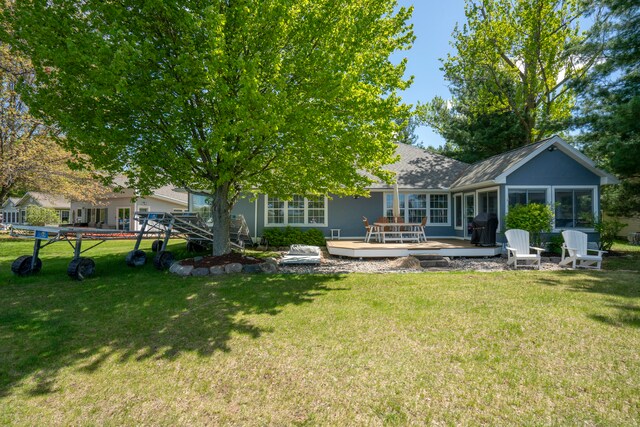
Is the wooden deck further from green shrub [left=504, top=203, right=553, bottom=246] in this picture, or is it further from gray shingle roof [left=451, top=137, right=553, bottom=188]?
gray shingle roof [left=451, top=137, right=553, bottom=188]

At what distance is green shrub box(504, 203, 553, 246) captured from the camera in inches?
461

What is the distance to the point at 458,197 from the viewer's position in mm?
16094

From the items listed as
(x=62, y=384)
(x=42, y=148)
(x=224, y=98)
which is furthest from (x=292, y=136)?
(x=42, y=148)

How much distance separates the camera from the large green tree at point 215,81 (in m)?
7.12

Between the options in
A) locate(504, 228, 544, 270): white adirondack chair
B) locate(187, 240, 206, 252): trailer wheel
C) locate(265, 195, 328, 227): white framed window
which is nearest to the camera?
locate(504, 228, 544, 270): white adirondack chair

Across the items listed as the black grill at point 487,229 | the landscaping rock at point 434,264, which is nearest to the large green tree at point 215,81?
the landscaping rock at point 434,264

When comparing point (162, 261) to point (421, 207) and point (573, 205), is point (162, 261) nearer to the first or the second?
point (421, 207)

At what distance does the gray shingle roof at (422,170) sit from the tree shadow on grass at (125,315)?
8.85 m

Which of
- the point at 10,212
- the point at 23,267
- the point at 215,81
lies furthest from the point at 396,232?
the point at 10,212

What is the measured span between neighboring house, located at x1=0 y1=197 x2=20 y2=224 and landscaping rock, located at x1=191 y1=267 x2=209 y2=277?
41325mm

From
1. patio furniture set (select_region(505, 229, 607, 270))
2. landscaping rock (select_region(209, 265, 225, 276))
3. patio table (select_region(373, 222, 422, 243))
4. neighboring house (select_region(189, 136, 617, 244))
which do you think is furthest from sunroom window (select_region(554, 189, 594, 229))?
landscaping rock (select_region(209, 265, 225, 276))

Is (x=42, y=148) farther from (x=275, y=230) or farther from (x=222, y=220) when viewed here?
(x=222, y=220)

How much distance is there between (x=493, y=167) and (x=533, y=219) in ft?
10.00

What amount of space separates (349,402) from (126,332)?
11.2 feet
